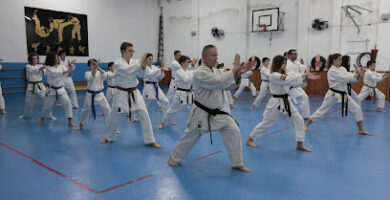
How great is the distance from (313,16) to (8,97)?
11151 millimetres

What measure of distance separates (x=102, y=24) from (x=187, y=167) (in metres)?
11.6

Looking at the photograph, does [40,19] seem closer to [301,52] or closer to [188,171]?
[301,52]

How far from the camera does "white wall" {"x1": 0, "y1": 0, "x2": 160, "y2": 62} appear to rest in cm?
1103

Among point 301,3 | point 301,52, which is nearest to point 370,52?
point 301,52

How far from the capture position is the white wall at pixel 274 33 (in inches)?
381

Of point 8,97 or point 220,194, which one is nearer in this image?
point 220,194

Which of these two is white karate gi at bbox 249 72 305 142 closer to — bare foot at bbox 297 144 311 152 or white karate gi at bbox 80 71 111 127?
bare foot at bbox 297 144 311 152

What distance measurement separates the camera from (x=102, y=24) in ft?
44.5

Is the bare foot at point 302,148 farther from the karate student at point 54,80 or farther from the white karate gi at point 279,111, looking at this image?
the karate student at point 54,80

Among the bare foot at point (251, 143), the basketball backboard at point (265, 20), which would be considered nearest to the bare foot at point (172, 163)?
the bare foot at point (251, 143)

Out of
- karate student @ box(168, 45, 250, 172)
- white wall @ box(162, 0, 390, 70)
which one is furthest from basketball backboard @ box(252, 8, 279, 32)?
karate student @ box(168, 45, 250, 172)

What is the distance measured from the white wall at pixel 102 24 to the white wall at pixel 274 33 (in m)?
1.09

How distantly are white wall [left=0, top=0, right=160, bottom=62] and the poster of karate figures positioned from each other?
0.66ft

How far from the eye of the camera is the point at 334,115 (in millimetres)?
6887
